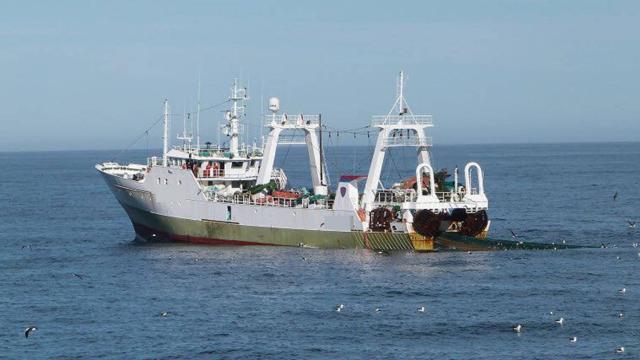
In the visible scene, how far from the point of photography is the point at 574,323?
50.7m

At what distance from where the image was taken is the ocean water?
156 feet

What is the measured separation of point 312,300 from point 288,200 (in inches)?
772

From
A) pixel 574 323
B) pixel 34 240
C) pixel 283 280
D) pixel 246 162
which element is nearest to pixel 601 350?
pixel 574 323

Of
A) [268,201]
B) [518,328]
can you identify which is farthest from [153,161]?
[518,328]

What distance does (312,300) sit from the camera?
2266 inches

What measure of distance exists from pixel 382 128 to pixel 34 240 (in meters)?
30.0

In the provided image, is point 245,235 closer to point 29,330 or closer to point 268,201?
point 268,201

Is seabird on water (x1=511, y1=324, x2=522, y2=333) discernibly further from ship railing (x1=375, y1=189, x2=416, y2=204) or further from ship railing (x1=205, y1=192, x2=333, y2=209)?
ship railing (x1=205, y1=192, x2=333, y2=209)

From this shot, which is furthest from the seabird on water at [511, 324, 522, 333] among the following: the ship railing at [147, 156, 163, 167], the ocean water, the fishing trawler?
the ship railing at [147, 156, 163, 167]

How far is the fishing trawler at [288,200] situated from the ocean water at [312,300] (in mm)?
1501

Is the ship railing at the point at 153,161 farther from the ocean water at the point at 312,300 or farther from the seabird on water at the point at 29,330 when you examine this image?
the seabird on water at the point at 29,330

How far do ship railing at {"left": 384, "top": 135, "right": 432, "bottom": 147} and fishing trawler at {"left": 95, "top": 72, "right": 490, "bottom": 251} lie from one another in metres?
0.09

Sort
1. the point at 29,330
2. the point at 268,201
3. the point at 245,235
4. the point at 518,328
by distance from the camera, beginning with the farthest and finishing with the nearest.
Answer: the point at 245,235, the point at 268,201, the point at 29,330, the point at 518,328

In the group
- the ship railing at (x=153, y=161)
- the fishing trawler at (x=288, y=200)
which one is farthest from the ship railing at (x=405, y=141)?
the ship railing at (x=153, y=161)
